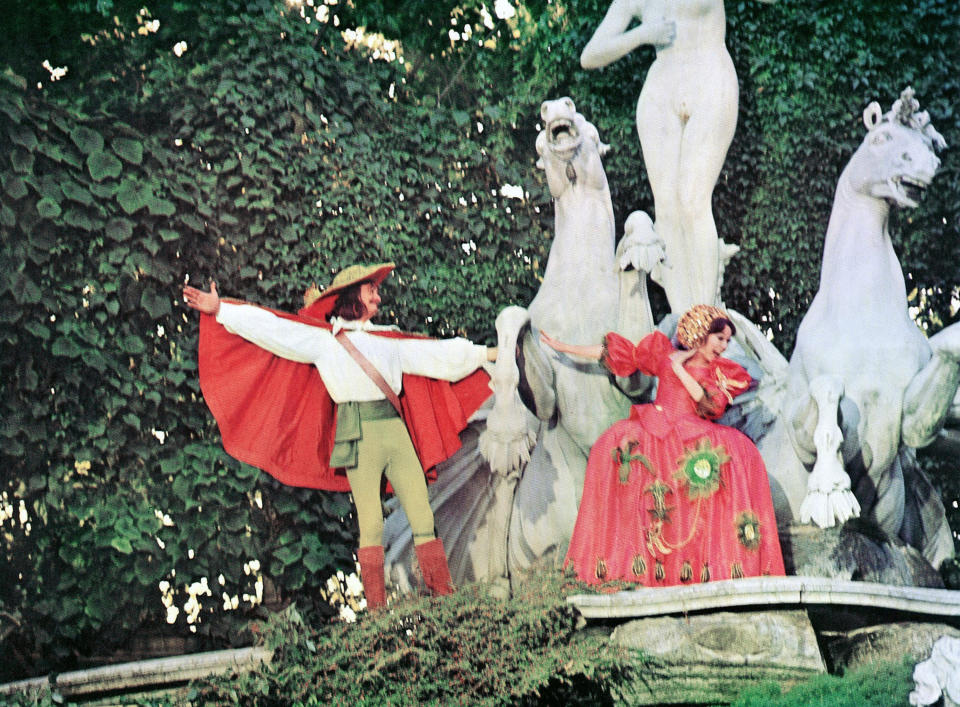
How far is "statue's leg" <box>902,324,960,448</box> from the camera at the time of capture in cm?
626

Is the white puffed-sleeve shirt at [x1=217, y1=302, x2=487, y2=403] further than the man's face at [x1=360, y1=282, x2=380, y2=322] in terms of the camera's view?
No

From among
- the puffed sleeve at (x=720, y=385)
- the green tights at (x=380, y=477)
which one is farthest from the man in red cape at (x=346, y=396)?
the puffed sleeve at (x=720, y=385)

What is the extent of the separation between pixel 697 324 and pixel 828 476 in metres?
0.70

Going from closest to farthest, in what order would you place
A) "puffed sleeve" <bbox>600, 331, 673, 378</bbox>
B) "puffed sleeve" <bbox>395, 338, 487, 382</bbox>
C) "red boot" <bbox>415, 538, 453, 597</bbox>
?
"puffed sleeve" <bbox>600, 331, 673, 378</bbox> < "red boot" <bbox>415, 538, 453, 597</bbox> < "puffed sleeve" <bbox>395, 338, 487, 382</bbox>

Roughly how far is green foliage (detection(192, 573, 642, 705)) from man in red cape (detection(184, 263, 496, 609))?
0.47 metres

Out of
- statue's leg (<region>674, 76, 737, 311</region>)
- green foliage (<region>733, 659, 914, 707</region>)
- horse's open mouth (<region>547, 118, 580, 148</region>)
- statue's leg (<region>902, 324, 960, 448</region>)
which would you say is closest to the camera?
green foliage (<region>733, 659, 914, 707</region>)

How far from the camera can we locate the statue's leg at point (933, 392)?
6.26m

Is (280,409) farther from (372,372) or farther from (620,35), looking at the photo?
(620,35)

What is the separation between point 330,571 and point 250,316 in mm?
1453

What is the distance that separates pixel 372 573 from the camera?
648 centimetres

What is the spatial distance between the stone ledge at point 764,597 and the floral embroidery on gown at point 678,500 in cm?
20

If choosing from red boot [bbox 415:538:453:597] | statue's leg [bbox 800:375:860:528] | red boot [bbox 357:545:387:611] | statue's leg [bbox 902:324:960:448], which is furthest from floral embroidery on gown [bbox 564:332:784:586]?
red boot [bbox 357:545:387:611]

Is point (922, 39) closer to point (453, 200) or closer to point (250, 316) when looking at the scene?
point (453, 200)

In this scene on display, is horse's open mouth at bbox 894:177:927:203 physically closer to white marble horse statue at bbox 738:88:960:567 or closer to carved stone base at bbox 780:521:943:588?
white marble horse statue at bbox 738:88:960:567
